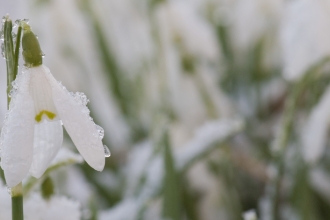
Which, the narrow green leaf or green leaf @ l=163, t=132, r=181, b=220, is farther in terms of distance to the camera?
green leaf @ l=163, t=132, r=181, b=220

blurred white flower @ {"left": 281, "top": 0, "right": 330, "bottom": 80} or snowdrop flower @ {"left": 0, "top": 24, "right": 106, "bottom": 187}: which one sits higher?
blurred white flower @ {"left": 281, "top": 0, "right": 330, "bottom": 80}

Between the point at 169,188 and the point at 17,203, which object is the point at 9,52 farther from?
the point at 169,188

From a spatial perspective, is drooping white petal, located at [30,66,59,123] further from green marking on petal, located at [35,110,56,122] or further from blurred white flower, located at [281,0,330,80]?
blurred white flower, located at [281,0,330,80]

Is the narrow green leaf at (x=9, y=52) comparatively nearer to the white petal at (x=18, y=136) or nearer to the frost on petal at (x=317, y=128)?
the white petal at (x=18, y=136)

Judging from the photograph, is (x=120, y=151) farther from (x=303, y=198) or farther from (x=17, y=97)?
(x=17, y=97)

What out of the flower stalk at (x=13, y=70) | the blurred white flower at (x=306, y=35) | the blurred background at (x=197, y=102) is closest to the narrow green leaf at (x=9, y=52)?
the flower stalk at (x=13, y=70)

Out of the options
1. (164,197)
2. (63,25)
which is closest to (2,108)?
(63,25)

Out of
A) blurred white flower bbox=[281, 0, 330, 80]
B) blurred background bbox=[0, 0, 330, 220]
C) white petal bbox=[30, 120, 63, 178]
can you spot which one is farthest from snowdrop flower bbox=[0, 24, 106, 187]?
blurred white flower bbox=[281, 0, 330, 80]

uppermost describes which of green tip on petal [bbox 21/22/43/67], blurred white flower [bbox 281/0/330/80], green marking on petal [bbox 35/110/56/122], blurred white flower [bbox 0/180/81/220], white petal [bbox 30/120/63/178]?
blurred white flower [bbox 281/0/330/80]

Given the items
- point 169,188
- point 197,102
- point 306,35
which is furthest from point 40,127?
point 197,102
